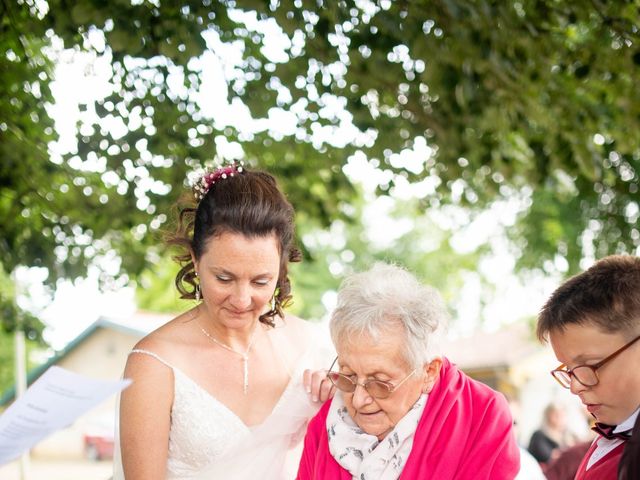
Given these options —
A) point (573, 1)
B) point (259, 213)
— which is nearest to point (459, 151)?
point (573, 1)

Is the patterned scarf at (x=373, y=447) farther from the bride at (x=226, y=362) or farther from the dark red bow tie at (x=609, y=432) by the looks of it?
the dark red bow tie at (x=609, y=432)

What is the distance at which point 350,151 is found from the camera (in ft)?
21.9

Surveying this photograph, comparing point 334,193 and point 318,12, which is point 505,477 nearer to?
point 318,12

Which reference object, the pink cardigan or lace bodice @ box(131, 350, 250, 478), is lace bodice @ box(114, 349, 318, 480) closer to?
lace bodice @ box(131, 350, 250, 478)

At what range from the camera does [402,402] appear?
3135 mm

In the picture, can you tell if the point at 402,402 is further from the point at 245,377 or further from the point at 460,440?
the point at 245,377

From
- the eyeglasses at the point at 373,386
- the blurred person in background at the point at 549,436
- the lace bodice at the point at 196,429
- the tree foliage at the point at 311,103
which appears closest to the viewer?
the eyeglasses at the point at 373,386

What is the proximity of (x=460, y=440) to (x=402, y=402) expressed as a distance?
0.24m

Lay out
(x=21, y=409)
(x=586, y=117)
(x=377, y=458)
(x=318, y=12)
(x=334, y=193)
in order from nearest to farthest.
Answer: (x=21, y=409) → (x=377, y=458) → (x=318, y=12) → (x=586, y=117) → (x=334, y=193)

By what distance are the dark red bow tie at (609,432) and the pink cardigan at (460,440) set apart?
14.1 inches

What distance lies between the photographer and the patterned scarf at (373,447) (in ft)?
10.2

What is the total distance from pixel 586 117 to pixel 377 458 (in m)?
3.98

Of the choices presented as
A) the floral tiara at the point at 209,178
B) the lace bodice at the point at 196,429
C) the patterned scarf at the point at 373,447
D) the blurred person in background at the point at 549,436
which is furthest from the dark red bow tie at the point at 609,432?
the blurred person in background at the point at 549,436

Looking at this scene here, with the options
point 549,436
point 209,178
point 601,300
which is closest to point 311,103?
point 209,178
